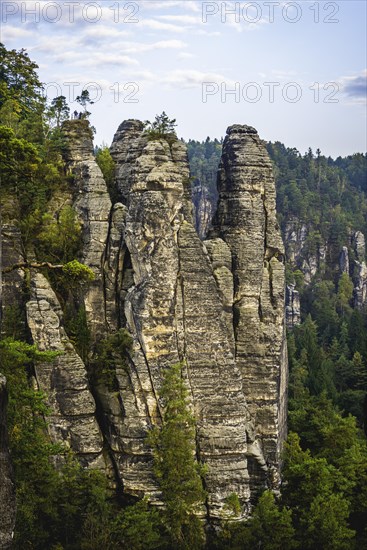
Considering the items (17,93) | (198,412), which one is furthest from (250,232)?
(17,93)

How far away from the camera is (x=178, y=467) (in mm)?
26406

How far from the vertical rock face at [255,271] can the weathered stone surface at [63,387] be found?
7855mm

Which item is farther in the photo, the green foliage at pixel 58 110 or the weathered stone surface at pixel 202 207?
the weathered stone surface at pixel 202 207

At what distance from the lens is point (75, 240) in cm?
3069

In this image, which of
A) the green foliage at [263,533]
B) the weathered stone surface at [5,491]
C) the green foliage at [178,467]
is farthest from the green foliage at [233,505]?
the weathered stone surface at [5,491]

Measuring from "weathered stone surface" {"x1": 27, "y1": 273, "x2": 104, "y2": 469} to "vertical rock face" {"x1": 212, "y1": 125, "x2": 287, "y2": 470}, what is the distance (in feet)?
25.8

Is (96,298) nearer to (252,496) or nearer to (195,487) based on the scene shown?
(195,487)

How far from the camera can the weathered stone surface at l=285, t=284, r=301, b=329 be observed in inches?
4049

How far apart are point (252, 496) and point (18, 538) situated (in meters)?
11.6

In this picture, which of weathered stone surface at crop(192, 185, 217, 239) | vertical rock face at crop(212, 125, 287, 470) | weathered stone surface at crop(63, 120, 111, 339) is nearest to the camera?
weathered stone surface at crop(63, 120, 111, 339)

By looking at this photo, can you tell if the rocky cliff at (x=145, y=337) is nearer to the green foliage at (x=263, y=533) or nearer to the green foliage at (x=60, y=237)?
the green foliage at (x=60, y=237)

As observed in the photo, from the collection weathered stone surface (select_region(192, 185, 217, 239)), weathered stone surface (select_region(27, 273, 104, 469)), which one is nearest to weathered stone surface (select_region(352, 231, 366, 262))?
weathered stone surface (select_region(192, 185, 217, 239))

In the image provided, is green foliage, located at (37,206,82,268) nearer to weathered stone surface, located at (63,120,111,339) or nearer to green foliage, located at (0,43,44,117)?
weathered stone surface, located at (63,120,111,339)

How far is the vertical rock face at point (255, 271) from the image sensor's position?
1250 inches
